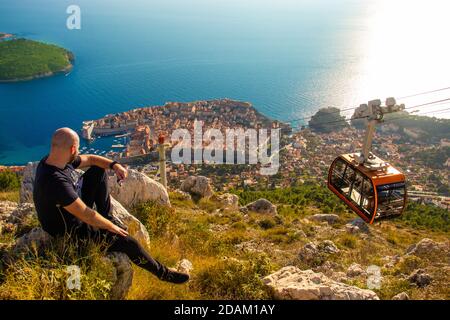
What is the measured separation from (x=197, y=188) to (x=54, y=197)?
9296mm

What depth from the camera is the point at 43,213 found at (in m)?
2.96

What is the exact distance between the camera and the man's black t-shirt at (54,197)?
2.77 metres

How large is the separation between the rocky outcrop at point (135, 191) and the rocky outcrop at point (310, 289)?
3.31 metres

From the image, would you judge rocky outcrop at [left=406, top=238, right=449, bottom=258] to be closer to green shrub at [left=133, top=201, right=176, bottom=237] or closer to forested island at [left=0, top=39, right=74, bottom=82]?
green shrub at [left=133, top=201, right=176, bottom=237]

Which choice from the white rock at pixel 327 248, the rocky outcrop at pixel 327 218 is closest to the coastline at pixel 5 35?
the rocky outcrop at pixel 327 218

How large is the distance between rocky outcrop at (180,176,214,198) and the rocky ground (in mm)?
1391

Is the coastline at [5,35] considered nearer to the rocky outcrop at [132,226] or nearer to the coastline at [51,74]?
the coastline at [51,74]

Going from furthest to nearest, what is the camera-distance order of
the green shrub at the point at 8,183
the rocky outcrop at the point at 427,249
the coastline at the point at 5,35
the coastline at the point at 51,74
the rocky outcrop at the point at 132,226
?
the coastline at the point at 5,35
the coastline at the point at 51,74
the green shrub at the point at 8,183
the rocky outcrop at the point at 427,249
the rocky outcrop at the point at 132,226

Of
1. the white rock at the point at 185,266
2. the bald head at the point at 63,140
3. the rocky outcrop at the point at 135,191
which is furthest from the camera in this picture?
the rocky outcrop at the point at 135,191

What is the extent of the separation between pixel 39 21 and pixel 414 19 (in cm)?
12171

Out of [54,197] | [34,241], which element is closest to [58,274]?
[54,197]

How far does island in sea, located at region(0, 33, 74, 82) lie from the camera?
59.8 m
